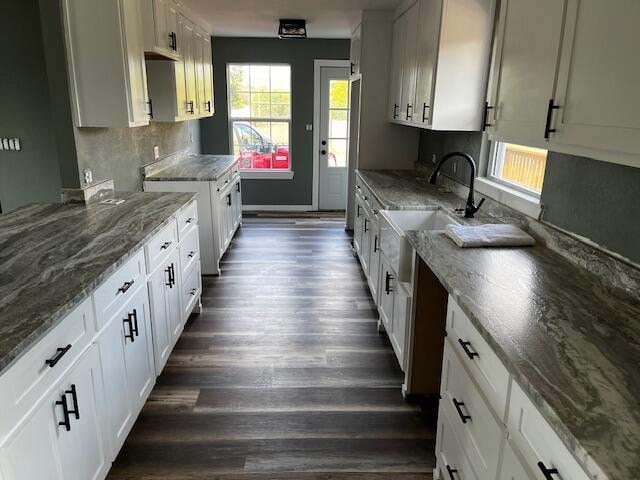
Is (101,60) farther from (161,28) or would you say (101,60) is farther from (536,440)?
(536,440)

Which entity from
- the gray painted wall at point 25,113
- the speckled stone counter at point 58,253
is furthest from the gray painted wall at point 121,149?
the gray painted wall at point 25,113

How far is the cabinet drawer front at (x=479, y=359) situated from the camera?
1.32m

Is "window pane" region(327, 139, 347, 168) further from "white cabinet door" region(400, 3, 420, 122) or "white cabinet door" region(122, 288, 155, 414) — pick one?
"white cabinet door" region(122, 288, 155, 414)

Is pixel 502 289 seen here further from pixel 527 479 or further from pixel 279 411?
pixel 279 411

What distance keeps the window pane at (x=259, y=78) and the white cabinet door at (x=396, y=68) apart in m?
2.59

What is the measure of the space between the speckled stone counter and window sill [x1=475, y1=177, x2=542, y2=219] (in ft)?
6.40

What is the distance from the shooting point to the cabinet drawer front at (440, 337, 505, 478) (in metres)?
1.37

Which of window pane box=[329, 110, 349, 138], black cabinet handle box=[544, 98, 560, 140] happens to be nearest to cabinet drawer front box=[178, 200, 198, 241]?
black cabinet handle box=[544, 98, 560, 140]

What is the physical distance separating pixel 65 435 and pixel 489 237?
1879 mm

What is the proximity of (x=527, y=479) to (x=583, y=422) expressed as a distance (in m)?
0.28

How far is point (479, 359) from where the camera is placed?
1488 mm

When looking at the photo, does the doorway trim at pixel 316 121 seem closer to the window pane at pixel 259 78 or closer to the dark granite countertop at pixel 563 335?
the window pane at pixel 259 78

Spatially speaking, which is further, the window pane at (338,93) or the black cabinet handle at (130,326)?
the window pane at (338,93)

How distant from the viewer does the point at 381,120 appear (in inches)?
189
